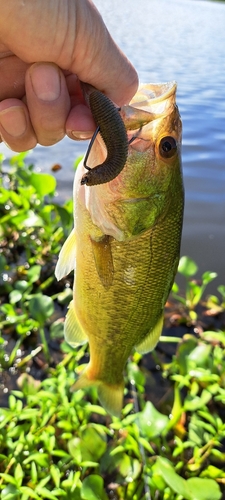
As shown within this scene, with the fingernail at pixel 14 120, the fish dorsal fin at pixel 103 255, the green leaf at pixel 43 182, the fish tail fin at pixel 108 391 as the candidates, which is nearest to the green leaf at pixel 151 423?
the fish tail fin at pixel 108 391

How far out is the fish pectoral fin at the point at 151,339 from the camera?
2.39 meters

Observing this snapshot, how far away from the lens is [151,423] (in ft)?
9.11

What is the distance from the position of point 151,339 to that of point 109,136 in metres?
1.23

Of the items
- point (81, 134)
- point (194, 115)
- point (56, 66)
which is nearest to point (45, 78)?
point (56, 66)

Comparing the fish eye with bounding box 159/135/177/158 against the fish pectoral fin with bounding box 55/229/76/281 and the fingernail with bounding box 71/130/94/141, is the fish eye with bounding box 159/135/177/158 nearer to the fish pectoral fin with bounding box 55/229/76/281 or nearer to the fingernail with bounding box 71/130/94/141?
the fingernail with bounding box 71/130/94/141

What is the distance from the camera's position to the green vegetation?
2.67 metres

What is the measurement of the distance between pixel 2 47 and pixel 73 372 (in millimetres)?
2123

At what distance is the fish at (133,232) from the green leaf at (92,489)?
0.72 m

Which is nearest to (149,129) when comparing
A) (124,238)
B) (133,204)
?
(133,204)

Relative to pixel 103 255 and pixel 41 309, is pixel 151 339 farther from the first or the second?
pixel 41 309

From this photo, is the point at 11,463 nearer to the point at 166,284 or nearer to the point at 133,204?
the point at 166,284

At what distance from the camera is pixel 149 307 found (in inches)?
88.2

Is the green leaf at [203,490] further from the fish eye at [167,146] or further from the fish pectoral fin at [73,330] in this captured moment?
the fish eye at [167,146]

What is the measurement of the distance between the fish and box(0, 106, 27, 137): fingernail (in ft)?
1.33
